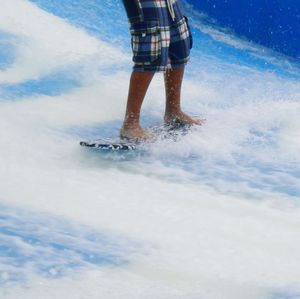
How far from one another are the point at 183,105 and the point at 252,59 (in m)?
1.12

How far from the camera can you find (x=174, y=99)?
372 centimetres

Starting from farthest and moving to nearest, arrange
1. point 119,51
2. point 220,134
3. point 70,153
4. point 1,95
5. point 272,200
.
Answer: point 119,51 < point 1,95 < point 220,134 < point 70,153 < point 272,200

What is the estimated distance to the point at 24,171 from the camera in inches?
122

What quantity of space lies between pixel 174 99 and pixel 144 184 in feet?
2.45

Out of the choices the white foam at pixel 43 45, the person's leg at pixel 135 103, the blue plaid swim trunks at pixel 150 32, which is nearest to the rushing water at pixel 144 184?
the white foam at pixel 43 45

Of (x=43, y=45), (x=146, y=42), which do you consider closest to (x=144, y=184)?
(x=146, y=42)

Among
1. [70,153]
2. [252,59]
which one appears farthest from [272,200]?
[252,59]

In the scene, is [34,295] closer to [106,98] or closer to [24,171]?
[24,171]

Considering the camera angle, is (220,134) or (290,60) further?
(290,60)

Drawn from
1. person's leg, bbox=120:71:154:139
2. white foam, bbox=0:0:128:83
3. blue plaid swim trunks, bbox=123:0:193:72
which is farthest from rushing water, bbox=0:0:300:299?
blue plaid swim trunks, bbox=123:0:193:72

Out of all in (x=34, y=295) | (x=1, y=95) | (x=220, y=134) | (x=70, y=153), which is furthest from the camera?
(x=1, y=95)

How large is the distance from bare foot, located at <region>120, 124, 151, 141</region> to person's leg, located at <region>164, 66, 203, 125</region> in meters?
0.27

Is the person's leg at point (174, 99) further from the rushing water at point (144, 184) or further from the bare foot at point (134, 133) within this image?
the bare foot at point (134, 133)

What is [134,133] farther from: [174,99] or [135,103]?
[174,99]
